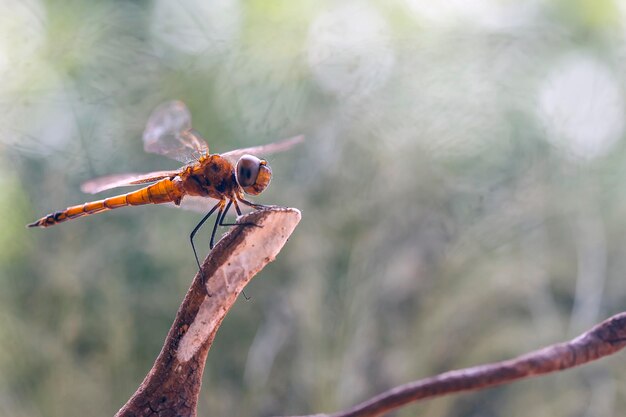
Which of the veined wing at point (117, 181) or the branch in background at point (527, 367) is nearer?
the branch in background at point (527, 367)

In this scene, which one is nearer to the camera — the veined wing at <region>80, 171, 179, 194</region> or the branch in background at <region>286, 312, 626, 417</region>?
the branch in background at <region>286, 312, 626, 417</region>

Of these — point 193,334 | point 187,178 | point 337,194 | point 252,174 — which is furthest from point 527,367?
point 337,194

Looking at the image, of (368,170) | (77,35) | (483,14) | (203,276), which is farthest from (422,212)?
(203,276)

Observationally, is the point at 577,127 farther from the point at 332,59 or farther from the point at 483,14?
the point at 332,59

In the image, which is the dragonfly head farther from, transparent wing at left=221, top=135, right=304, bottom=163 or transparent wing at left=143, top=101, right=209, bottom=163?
transparent wing at left=143, top=101, right=209, bottom=163

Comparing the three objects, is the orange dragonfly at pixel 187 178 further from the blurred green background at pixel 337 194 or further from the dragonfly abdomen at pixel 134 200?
the blurred green background at pixel 337 194

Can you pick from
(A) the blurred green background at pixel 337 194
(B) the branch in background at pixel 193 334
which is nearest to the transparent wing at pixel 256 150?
(B) the branch in background at pixel 193 334

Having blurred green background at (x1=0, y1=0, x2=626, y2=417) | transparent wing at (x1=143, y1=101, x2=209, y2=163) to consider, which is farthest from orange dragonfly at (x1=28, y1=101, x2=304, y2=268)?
blurred green background at (x1=0, y1=0, x2=626, y2=417)

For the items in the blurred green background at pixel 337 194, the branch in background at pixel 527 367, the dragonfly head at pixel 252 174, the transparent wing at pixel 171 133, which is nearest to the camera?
the branch in background at pixel 527 367

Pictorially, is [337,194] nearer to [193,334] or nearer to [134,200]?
[134,200]
